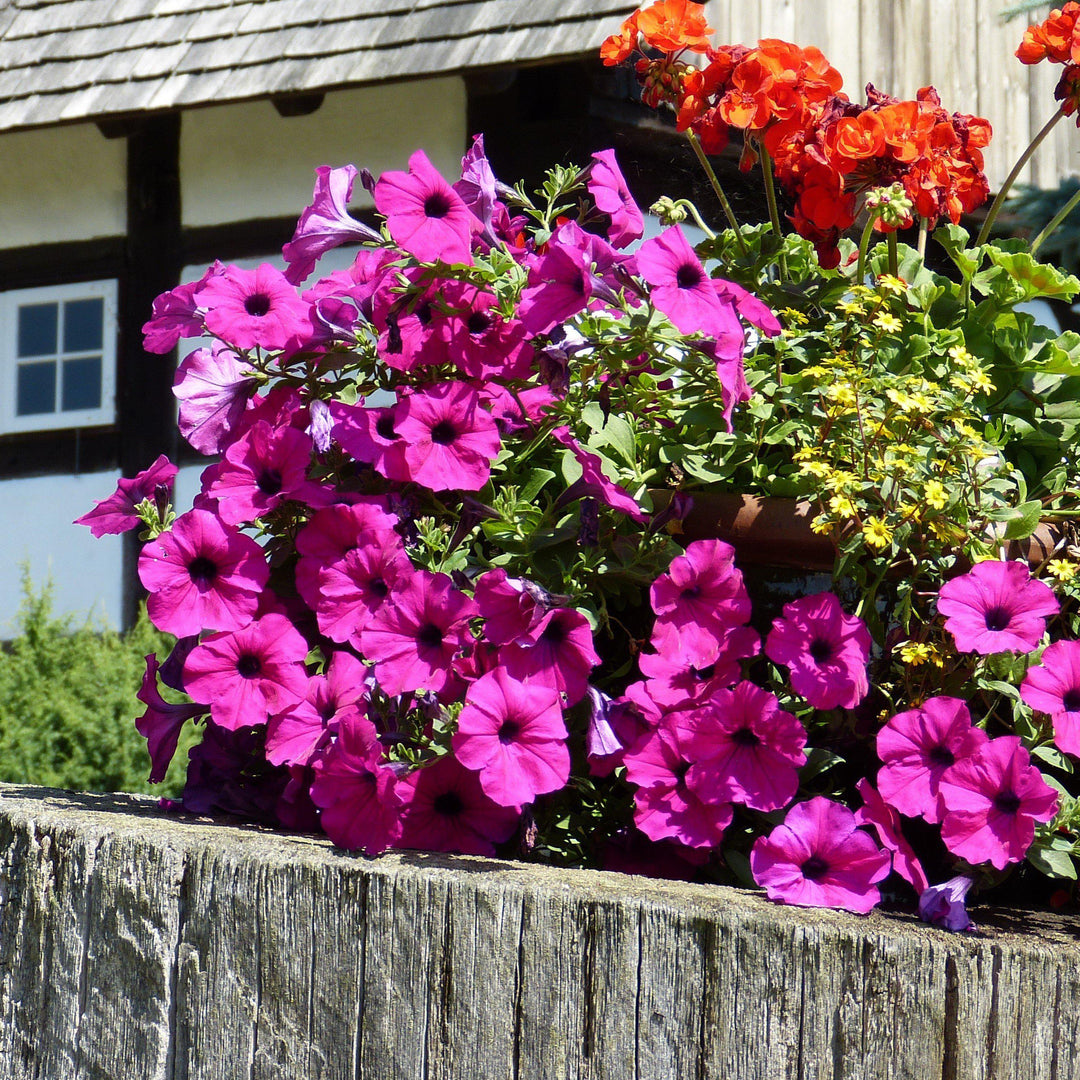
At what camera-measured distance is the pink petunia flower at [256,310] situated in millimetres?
1364

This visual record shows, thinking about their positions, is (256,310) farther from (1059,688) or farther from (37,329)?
(37,329)

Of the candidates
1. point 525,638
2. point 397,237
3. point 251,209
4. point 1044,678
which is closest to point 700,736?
point 525,638

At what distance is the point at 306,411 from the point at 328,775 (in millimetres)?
432

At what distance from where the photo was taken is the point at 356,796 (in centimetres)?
121

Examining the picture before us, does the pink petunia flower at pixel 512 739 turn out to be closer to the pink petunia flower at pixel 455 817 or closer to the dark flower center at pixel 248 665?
the pink petunia flower at pixel 455 817

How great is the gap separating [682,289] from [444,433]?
0.28 metres

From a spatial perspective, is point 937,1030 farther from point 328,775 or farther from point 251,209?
point 251,209

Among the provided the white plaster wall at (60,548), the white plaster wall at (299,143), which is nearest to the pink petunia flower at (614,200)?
the white plaster wall at (299,143)

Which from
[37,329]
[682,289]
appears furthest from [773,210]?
[37,329]

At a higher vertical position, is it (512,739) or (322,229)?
(322,229)

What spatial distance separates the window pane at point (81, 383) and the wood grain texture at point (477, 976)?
4937mm

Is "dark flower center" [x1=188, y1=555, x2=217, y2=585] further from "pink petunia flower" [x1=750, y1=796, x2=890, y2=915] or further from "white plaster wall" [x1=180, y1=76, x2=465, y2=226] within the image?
"white plaster wall" [x1=180, y1=76, x2=465, y2=226]

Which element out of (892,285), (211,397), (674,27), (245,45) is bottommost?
(211,397)

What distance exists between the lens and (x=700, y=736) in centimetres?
122
